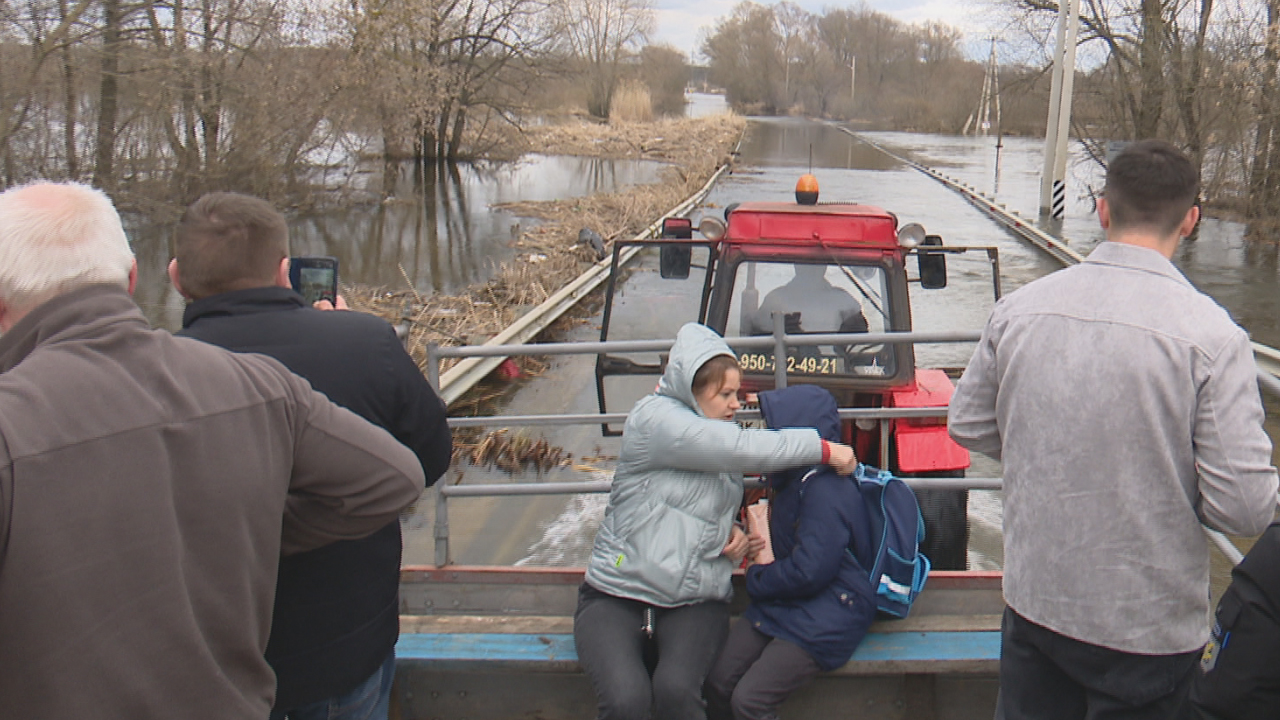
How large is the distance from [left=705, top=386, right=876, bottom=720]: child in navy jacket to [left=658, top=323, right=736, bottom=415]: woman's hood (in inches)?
12.9

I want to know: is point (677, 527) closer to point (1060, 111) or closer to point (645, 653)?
point (645, 653)

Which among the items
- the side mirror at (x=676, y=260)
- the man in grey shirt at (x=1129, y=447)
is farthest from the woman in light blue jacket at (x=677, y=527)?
the side mirror at (x=676, y=260)

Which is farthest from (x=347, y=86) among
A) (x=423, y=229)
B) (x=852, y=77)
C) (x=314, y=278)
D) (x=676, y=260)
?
(x=852, y=77)

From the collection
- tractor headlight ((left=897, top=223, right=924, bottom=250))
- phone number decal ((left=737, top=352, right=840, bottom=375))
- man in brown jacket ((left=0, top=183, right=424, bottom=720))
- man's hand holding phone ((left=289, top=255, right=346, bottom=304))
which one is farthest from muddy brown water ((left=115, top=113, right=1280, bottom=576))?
man in brown jacket ((left=0, top=183, right=424, bottom=720))

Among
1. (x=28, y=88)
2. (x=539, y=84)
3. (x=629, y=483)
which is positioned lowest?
(x=629, y=483)

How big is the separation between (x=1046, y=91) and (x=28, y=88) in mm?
32580

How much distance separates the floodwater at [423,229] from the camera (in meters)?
16.6

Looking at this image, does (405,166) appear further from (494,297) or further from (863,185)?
(494,297)

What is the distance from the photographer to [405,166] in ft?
116

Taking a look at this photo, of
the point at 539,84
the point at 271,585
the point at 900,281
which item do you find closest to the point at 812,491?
the point at 271,585

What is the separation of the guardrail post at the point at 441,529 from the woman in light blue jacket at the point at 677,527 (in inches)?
28.7

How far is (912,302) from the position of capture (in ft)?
46.2

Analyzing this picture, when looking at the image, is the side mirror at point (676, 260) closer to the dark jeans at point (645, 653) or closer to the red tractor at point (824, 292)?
the red tractor at point (824, 292)

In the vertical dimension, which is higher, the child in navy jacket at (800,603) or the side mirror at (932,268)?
the side mirror at (932,268)
